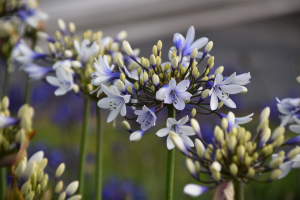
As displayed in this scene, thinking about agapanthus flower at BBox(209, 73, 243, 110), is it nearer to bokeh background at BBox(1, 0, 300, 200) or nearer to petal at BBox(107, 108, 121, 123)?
petal at BBox(107, 108, 121, 123)

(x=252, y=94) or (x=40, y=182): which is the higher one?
(x=252, y=94)

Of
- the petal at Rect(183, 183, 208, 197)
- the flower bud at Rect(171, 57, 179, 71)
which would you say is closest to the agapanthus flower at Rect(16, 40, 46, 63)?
the flower bud at Rect(171, 57, 179, 71)

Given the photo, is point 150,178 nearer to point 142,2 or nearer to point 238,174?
point 238,174

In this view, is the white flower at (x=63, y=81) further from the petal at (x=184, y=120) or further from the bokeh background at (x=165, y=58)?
the bokeh background at (x=165, y=58)

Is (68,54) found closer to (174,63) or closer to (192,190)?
(174,63)

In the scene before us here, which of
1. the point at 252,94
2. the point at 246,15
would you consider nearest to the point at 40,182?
the point at 252,94

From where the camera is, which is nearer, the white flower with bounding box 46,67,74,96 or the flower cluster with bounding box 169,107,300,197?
the flower cluster with bounding box 169,107,300,197
